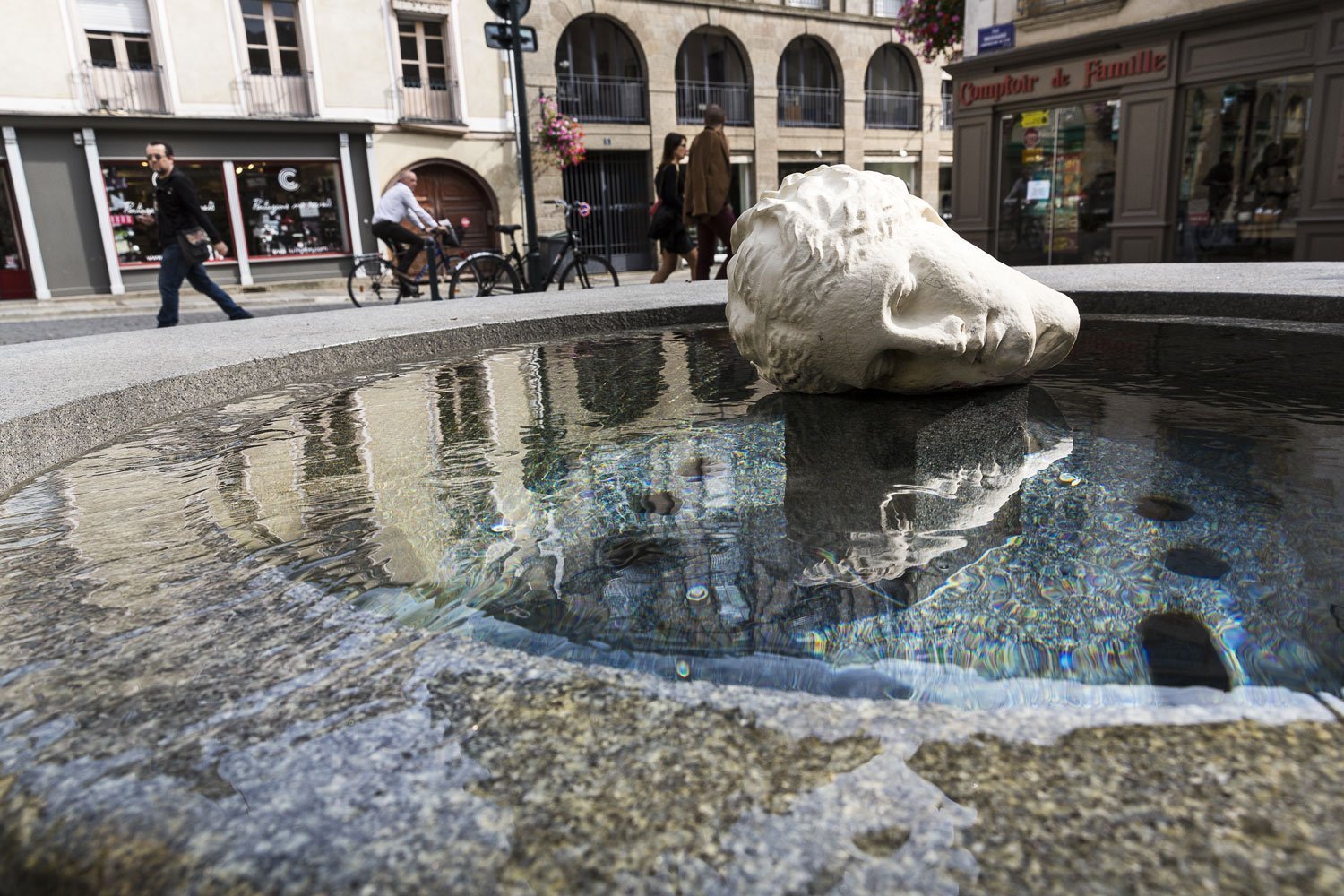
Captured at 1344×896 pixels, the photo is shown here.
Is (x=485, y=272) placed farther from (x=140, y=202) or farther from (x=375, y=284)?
(x=140, y=202)

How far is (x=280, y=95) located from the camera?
60.5ft

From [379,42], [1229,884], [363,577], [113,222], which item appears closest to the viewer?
[1229,884]

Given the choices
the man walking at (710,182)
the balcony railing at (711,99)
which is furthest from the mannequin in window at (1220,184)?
the balcony railing at (711,99)

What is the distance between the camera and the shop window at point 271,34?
18.0 m

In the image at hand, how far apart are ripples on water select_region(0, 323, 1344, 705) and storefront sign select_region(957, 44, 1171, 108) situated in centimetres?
977

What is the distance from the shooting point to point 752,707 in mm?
1086

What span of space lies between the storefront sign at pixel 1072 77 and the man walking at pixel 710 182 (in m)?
6.41

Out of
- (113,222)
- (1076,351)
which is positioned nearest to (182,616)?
(1076,351)

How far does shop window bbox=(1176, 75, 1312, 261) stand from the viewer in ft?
34.6

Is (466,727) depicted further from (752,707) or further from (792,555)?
(792,555)

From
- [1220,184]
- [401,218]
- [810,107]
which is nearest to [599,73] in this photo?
[810,107]

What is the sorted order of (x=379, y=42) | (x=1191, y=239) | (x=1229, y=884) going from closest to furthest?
(x=1229, y=884)
(x=1191, y=239)
(x=379, y=42)

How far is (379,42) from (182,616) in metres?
20.6

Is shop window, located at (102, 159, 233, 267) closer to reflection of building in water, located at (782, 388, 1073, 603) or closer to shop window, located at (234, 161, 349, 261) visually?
shop window, located at (234, 161, 349, 261)
